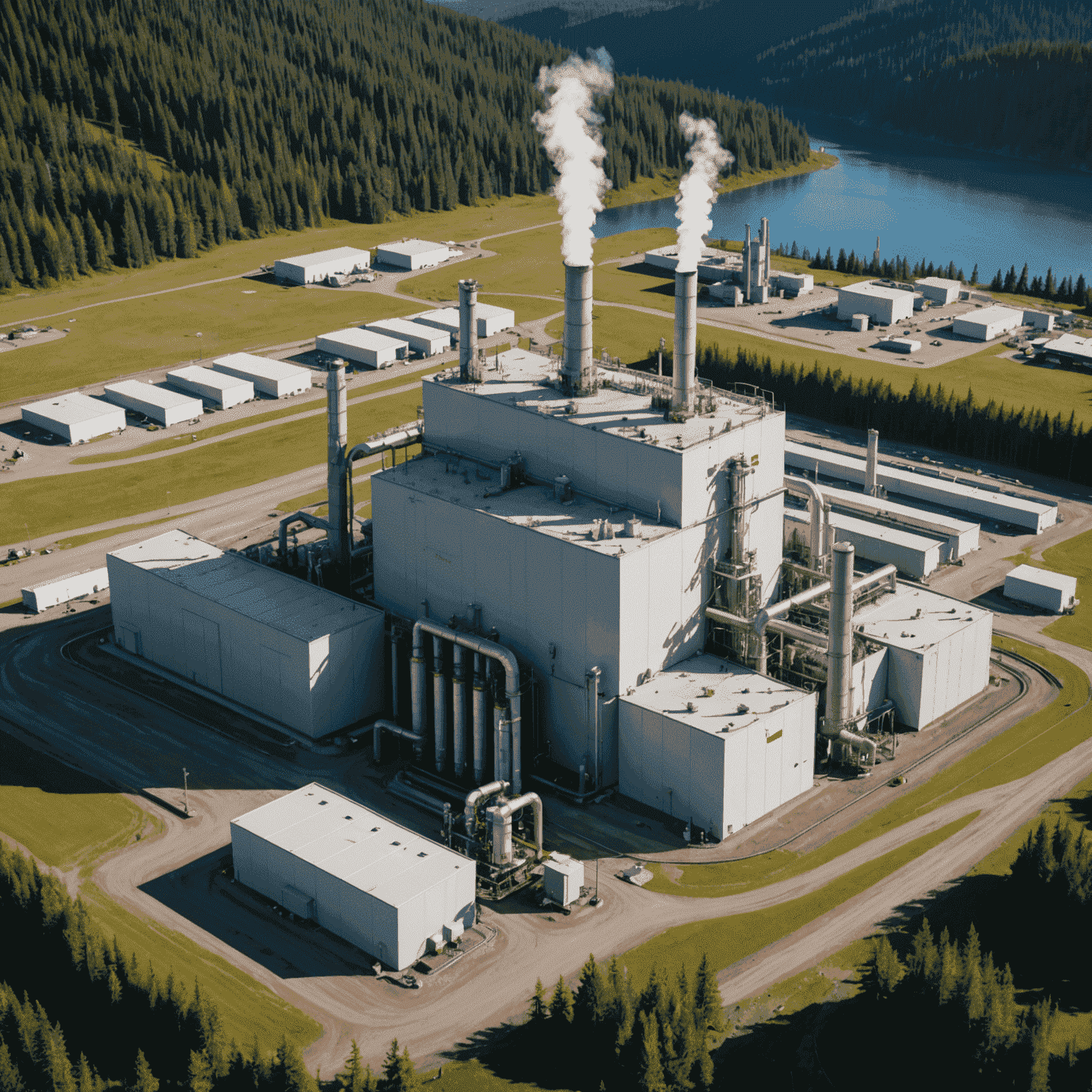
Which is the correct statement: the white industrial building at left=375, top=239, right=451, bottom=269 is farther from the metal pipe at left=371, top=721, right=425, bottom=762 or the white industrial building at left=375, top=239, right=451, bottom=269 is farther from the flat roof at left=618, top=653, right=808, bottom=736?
the flat roof at left=618, top=653, right=808, bottom=736

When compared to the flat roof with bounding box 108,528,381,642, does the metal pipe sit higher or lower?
lower

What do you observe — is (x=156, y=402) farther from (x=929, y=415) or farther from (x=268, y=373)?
(x=929, y=415)

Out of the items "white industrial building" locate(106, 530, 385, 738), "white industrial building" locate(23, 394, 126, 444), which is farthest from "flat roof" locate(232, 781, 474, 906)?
"white industrial building" locate(23, 394, 126, 444)

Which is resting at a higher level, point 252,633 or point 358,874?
point 252,633

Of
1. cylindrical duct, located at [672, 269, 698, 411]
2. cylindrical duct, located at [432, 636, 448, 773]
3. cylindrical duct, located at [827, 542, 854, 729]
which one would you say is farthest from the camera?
cylindrical duct, located at [672, 269, 698, 411]

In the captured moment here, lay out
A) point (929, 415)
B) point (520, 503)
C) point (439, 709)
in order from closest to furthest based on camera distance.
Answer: point (439, 709)
point (520, 503)
point (929, 415)

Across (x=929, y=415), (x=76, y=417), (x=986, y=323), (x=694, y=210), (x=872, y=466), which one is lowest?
(x=872, y=466)

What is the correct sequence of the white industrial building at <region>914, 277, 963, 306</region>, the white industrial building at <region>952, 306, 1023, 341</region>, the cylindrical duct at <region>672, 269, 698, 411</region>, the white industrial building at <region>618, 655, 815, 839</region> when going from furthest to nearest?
1. the white industrial building at <region>914, 277, 963, 306</region>
2. the white industrial building at <region>952, 306, 1023, 341</region>
3. the cylindrical duct at <region>672, 269, 698, 411</region>
4. the white industrial building at <region>618, 655, 815, 839</region>

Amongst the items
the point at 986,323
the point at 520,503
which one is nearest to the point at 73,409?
the point at 520,503
